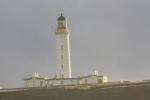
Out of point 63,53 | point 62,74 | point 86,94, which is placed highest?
point 63,53

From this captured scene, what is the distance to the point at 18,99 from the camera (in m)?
42.7

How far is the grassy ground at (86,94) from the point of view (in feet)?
135

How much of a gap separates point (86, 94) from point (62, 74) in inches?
991

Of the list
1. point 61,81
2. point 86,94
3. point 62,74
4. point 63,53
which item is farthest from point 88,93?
point 63,53

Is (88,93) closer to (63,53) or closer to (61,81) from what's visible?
(61,81)

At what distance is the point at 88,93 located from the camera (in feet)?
139

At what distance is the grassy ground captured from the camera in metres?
41.2

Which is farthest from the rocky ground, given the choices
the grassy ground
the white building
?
the white building

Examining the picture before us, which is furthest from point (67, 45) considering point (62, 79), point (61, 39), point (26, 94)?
point (26, 94)

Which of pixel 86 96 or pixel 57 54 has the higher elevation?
pixel 57 54

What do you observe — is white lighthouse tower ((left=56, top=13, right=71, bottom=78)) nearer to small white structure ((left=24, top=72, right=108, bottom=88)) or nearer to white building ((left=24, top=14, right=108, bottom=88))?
white building ((left=24, top=14, right=108, bottom=88))

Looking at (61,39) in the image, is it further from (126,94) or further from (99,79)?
(126,94)

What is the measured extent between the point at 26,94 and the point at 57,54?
2484 cm

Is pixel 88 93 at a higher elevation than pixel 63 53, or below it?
below
